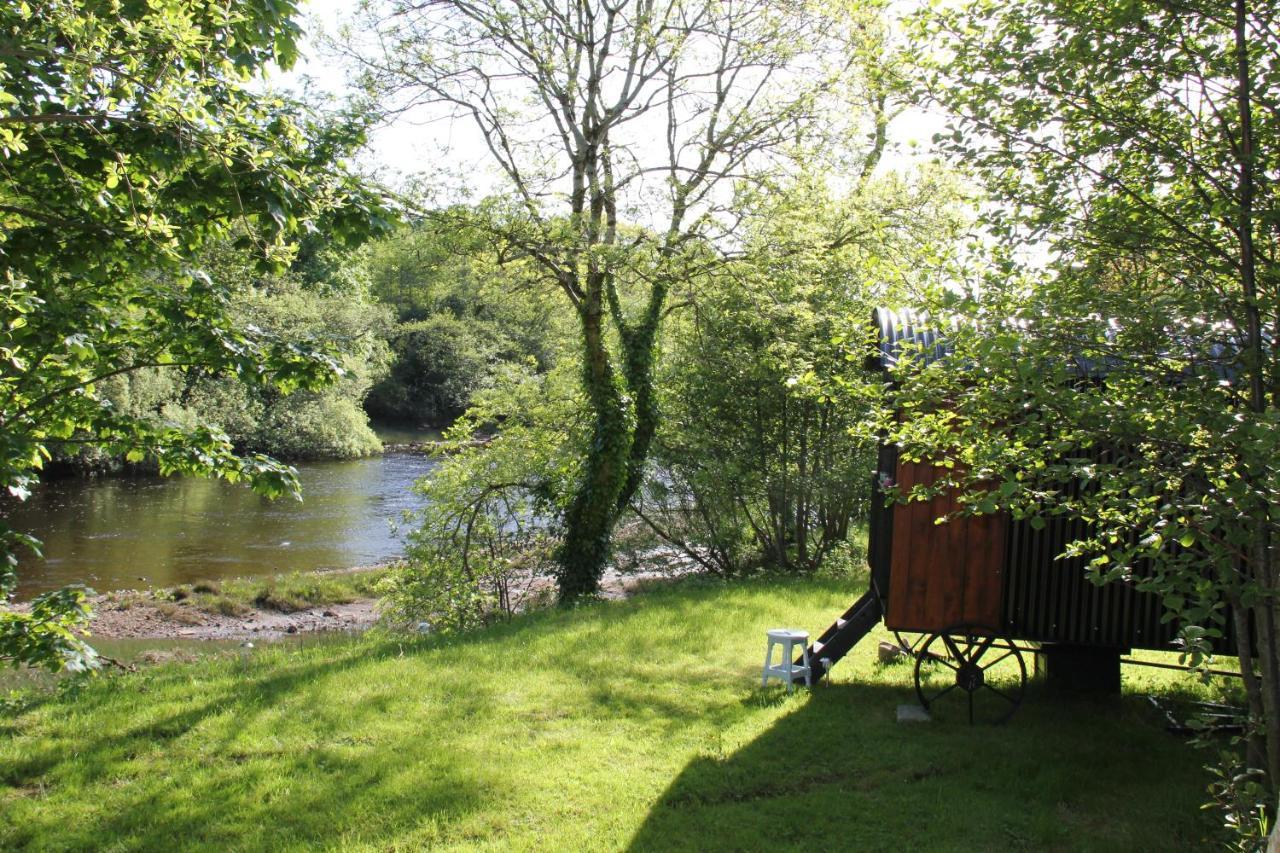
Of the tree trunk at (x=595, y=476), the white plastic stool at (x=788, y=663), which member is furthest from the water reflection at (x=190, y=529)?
the white plastic stool at (x=788, y=663)

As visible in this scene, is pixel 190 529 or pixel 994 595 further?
pixel 190 529

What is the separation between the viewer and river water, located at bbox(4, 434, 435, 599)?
18.4 metres

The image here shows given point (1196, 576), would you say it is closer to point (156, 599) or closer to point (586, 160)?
point (586, 160)

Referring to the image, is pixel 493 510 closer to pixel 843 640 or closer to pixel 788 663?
pixel 788 663

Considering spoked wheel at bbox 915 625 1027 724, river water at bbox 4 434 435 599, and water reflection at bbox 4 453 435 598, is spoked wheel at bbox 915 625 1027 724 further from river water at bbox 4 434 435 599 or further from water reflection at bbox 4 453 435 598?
water reflection at bbox 4 453 435 598

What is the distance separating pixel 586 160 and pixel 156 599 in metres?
11.1

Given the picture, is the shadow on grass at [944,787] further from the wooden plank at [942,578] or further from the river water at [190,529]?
the river water at [190,529]

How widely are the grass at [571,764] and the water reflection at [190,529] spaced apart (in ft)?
34.9

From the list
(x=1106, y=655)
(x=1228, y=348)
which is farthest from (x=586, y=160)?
(x=1228, y=348)

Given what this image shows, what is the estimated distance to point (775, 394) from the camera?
14.8m

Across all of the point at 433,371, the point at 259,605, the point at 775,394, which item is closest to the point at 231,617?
the point at 259,605

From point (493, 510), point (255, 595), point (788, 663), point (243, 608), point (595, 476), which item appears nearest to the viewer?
point (788, 663)

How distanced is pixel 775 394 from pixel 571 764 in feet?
30.6

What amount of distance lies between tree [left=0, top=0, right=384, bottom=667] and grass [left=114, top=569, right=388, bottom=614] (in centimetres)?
1208
